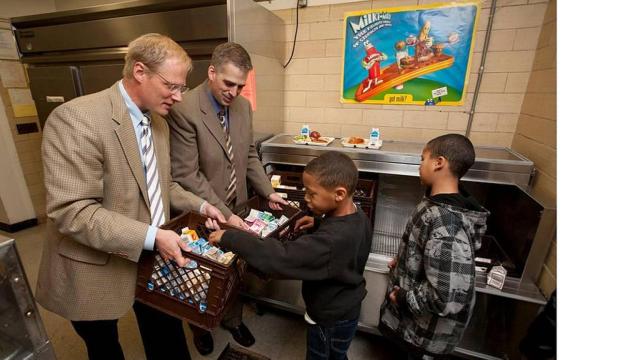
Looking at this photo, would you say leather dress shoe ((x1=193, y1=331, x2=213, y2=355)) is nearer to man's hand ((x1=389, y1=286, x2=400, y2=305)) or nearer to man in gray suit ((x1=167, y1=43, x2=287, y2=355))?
man in gray suit ((x1=167, y1=43, x2=287, y2=355))

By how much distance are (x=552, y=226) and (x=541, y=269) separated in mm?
249

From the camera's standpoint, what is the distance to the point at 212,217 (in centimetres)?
118

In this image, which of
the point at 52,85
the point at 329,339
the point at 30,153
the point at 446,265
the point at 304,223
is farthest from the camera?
the point at 30,153

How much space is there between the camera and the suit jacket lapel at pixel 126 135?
0.91m

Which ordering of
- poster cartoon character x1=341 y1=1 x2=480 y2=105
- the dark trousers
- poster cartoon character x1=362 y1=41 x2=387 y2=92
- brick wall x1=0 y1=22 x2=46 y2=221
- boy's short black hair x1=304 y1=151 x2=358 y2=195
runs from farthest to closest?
brick wall x1=0 y1=22 x2=46 y2=221
poster cartoon character x1=362 y1=41 x2=387 y2=92
poster cartoon character x1=341 y1=1 x2=480 y2=105
the dark trousers
boy's short black hair x1=304 y1=151 x2=358 y2=195

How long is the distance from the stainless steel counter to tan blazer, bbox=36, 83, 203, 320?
786mm

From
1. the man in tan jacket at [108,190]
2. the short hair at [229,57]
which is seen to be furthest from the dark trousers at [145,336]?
the short hair at [229,57]

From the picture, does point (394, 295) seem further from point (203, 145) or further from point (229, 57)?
point (229, 57)

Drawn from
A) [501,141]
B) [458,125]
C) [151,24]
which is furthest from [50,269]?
[501,141]

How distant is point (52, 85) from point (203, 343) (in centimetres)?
239

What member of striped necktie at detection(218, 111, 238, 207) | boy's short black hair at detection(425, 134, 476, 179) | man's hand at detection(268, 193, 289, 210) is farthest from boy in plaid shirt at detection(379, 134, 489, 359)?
striped necktie at detection(218, 111, 238, 207)

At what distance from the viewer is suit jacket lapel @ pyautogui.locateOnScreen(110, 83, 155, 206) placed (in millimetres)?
913

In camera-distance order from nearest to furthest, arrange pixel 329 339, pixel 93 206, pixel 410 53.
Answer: pixel 93 206, pixel 329 339, pixel 410 53

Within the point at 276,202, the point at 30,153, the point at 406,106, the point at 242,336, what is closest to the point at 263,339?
the point at 242,336
